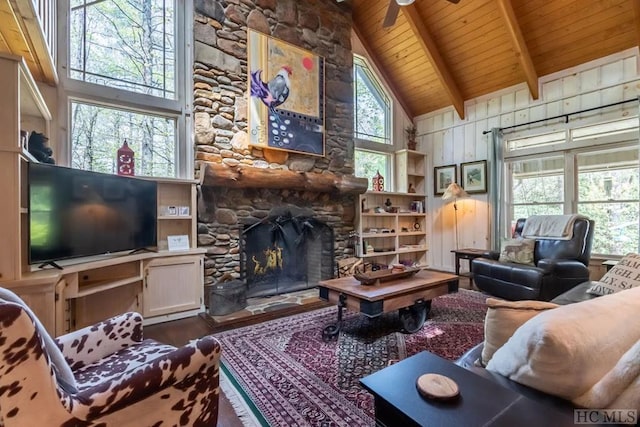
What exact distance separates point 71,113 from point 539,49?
5.90m

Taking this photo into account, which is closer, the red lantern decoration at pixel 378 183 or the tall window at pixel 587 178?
the tall window at pixel 587 178

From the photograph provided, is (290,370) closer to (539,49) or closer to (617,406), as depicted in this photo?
(617,406)

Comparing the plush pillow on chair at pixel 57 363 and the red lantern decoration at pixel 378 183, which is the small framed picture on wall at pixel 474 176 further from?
the plush pillow on chair at pixel 57 363

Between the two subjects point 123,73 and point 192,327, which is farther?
point 123,73

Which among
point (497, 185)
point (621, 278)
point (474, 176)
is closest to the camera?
point (621, 278)

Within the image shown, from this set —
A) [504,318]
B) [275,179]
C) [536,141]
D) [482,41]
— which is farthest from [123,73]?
[536,141]

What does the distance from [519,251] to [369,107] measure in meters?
3.45

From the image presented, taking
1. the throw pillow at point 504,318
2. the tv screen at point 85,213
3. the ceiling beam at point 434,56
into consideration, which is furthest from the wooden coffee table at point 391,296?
the ceiling beam at point 434,56

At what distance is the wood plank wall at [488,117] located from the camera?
12.8ft

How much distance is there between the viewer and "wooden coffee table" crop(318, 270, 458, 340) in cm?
241

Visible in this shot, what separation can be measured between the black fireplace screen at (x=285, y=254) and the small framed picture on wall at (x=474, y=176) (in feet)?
8.69

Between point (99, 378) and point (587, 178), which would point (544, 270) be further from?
point (99, 378)

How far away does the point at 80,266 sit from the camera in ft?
7.69

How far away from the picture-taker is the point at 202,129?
11.7ft
